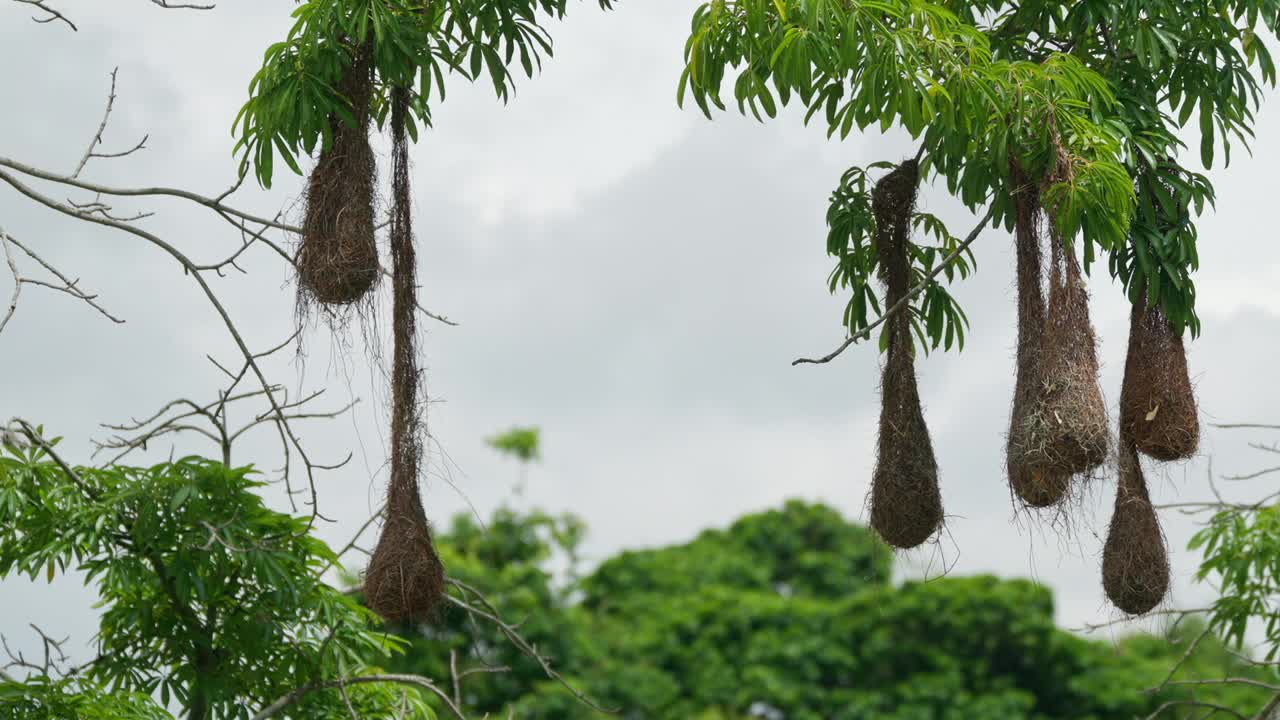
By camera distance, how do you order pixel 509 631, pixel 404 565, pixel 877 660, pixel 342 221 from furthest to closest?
pixel 877 660 → pixel 509 631 → pixel 342 221 → pixel 404 565

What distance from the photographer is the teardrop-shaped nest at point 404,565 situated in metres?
5.25

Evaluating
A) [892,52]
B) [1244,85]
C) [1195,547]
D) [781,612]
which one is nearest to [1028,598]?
[781,612]

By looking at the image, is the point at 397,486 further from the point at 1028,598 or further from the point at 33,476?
the point at 1028,598

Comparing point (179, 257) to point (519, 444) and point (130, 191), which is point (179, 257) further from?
point (519, 444)

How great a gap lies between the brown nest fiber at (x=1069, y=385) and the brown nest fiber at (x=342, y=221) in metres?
2.38

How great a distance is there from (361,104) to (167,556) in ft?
6.70

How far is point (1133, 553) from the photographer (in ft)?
18.9

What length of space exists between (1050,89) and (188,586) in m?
3.86

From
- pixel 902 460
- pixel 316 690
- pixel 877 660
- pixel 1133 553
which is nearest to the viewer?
pixel 1133 553

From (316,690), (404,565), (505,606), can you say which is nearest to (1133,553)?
(404,565)

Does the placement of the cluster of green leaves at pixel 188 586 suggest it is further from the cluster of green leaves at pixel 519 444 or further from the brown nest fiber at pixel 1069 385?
the cluster of green leaves at pixel 519 444

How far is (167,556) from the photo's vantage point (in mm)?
6340

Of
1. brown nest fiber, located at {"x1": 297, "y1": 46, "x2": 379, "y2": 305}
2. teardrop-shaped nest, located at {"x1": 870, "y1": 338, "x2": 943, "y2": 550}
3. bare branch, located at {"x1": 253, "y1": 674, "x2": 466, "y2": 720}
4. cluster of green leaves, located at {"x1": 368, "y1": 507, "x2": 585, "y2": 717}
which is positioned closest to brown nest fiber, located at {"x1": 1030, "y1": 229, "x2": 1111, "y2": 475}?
teardrop-shaped nest, located at {"x1": 870, "y1": 338, "x2": 943, "y2": 550}

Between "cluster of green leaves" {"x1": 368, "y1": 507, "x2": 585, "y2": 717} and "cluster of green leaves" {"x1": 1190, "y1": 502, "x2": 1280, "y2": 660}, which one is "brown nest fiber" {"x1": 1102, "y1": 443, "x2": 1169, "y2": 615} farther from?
"cluster of green leaves" {"x1": 368, "y1": 507, "x2": 585, "y2": 717}
